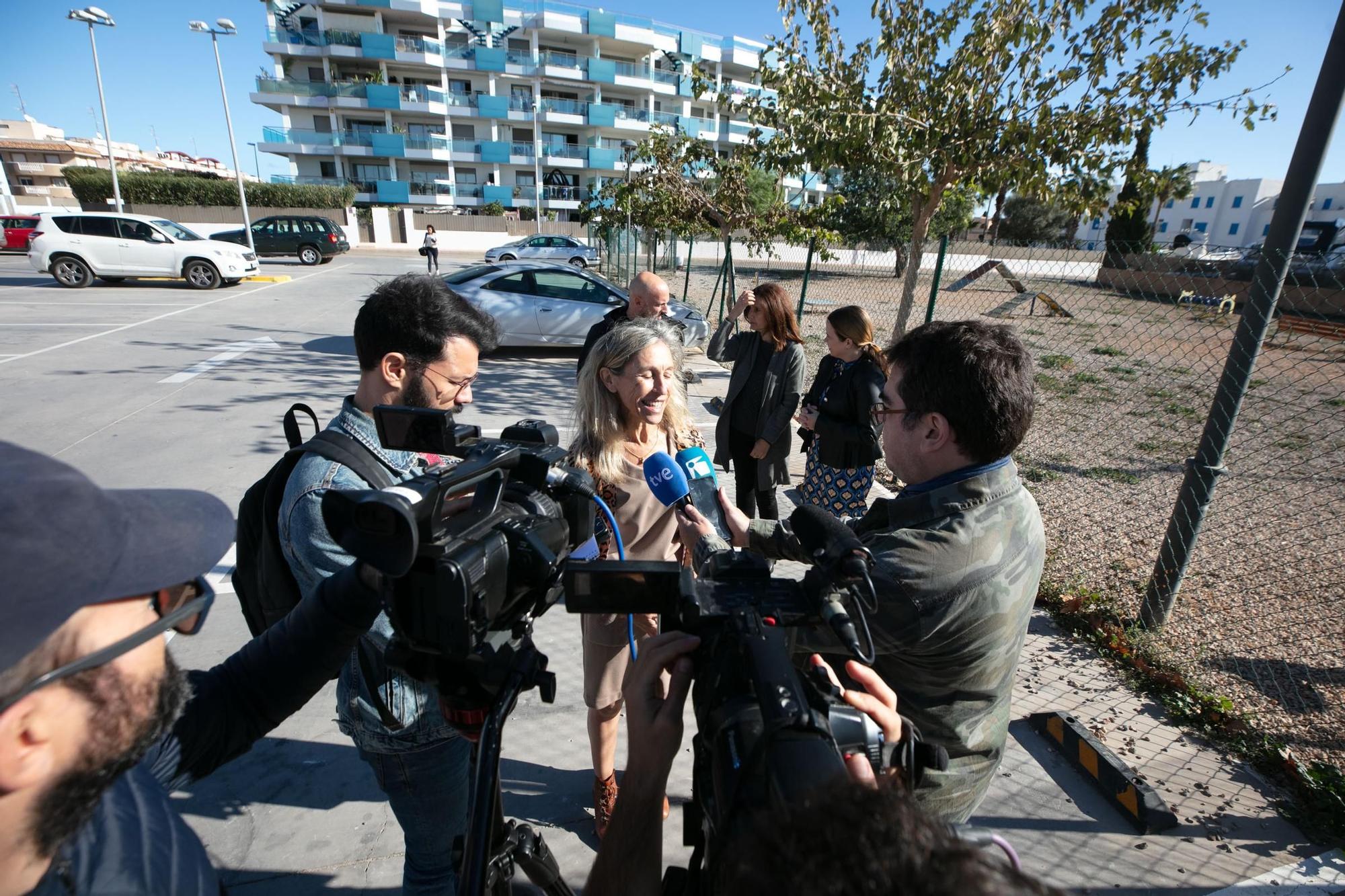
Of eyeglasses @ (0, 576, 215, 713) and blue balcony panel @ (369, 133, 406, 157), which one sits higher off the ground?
blue balcony panel @ (369, 133, 406, 157)

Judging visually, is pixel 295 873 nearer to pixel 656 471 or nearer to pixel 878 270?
pixel 656 471

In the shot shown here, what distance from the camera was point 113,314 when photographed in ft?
38.3

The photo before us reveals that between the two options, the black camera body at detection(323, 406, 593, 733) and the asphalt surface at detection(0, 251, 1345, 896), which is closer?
→ the black camera body at detection(323, 406, 593, 733)

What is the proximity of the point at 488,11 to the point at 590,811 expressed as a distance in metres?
53.7

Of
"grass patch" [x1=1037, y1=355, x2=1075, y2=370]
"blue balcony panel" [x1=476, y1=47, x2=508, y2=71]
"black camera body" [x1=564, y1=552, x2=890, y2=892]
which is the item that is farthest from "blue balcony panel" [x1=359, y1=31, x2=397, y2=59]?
"black camera body" [x1=564, y1=552, x2=890, y2=892]

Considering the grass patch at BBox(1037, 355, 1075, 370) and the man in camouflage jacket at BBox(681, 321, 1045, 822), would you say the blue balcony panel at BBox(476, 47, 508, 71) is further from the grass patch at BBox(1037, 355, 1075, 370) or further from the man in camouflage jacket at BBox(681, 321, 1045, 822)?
the man in camouflage jacket at BBox(681, 321, 1045, 822)

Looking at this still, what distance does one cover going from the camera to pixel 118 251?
14805 millimetres

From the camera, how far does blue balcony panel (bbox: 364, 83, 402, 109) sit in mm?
40625

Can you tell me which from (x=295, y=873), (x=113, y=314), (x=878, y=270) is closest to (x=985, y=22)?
(x=295, y=873)

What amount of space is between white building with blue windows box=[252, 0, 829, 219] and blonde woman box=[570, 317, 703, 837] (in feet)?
139

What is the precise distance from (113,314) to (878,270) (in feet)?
89.4

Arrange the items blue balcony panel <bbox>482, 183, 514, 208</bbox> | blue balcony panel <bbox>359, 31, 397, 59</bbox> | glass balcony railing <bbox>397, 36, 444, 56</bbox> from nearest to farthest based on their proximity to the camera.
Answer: blue balcony panel <bbox>359, 31, 397, 59</bbox>, glass balcony railing <bbox>397, 36, 444, 56</bbox>, blue balcony panel <bbox>482, 183, 514, 208</bbox>

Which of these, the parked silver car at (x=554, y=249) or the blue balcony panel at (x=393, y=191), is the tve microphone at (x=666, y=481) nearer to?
the parked silver car at (x=554, y=249)

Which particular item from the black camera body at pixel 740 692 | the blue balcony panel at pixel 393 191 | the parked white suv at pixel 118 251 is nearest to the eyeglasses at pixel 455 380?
the black camera body at pixel 740 692
